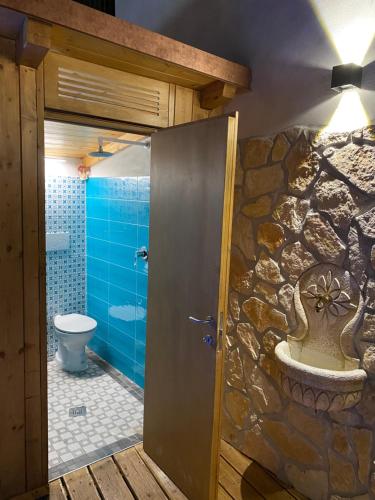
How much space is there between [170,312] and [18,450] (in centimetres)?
100

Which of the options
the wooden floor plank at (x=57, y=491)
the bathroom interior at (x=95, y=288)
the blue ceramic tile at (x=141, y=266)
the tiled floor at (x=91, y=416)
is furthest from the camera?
the blue ceramic tile at (x=141, y=266)

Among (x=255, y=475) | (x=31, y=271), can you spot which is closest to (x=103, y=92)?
(x=31, y=271)

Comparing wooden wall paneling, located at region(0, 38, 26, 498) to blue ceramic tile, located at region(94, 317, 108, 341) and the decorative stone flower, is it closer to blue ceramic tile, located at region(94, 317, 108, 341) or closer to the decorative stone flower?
the decorative stone flower

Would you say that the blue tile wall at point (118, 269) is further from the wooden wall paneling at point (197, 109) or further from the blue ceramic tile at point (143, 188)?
the wooden wall paneling at point (197, 109)

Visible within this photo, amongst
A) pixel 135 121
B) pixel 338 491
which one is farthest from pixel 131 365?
pixel 135 121

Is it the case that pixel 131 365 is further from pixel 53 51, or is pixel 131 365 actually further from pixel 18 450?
pixel 53 51

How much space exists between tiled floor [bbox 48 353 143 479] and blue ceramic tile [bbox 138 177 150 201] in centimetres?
169

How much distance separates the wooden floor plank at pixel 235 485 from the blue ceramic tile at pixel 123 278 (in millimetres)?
1609

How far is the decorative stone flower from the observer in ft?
5.50

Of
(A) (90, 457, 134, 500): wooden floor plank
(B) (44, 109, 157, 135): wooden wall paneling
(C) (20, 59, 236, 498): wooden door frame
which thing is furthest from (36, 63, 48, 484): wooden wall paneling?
(A) (90, 457, 134, 500): wooden floor plank

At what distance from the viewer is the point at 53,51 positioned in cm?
169

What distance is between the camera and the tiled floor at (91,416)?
2348mm

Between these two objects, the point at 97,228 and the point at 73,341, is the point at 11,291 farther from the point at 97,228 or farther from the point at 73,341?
the point at 97,228

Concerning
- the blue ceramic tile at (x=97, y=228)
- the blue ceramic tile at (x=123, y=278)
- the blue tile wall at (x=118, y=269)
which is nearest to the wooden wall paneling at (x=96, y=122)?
the blue tile wall at (x=118, y=269)
